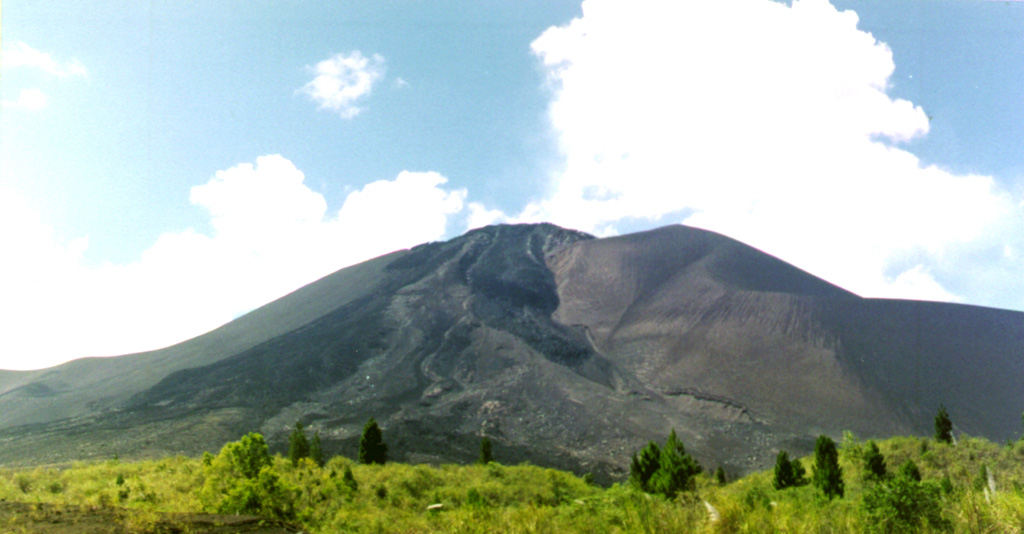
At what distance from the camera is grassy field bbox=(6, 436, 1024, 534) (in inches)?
241

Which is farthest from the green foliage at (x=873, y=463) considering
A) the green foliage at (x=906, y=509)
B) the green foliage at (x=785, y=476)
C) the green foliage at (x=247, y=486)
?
the green foliage at (x=247, y=486)

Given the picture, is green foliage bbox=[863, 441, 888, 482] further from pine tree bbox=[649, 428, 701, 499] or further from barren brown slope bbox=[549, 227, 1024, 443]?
barren brown slope bbox=[549, 227, 1024, 443]

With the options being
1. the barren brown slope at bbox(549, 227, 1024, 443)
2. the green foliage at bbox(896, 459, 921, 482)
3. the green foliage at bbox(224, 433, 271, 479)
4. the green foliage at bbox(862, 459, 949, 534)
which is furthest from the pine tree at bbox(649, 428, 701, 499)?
the barren brown slope at bbox(549, 227, 1024, 443)

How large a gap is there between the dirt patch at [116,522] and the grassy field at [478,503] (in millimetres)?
56

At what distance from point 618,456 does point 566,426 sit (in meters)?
8.33

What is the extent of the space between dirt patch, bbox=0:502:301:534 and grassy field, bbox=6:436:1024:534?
0.18 ft

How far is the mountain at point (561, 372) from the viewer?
6091 cm

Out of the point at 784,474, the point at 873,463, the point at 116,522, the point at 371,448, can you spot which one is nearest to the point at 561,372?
the point at 371,448

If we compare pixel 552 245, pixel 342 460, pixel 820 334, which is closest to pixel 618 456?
pixel 342 460

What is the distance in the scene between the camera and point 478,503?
9.49 m

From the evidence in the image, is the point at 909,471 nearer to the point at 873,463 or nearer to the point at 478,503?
the point at 873,463

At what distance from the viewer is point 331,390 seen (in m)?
72.9

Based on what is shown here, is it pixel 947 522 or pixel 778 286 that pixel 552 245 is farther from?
pixel 947 522

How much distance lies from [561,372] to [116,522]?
72.0 metres
